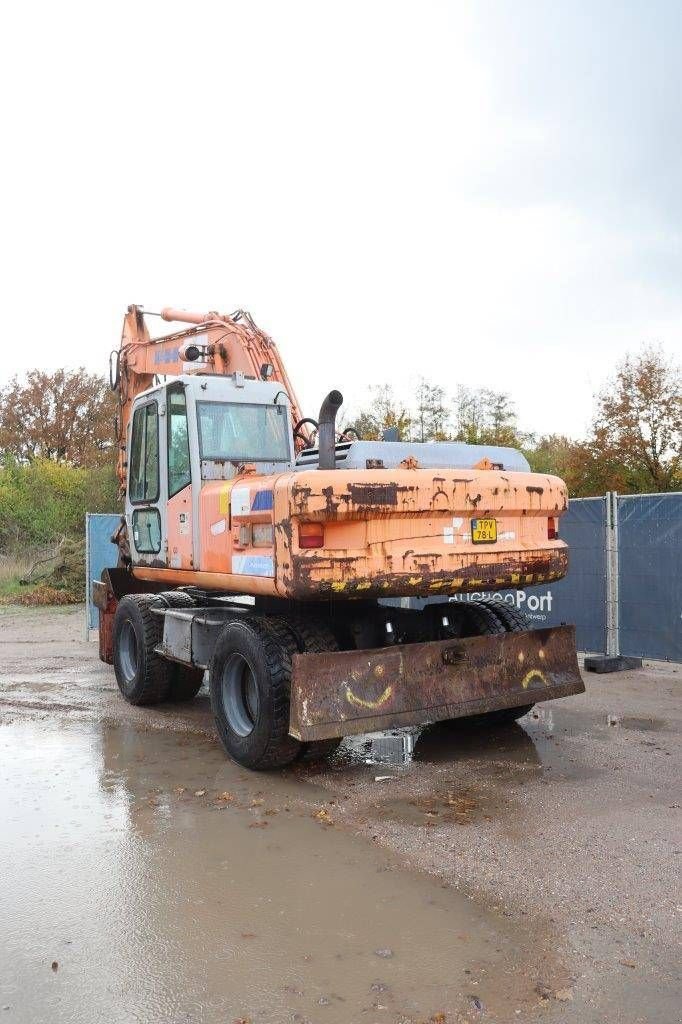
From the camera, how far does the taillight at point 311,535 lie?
19.6 ft

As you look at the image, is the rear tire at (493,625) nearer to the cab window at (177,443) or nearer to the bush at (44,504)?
the cab window at (177,443)

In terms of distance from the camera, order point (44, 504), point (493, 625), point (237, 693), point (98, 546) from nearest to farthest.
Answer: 1. point (237, 693)
2. point (493, 625)
3. point (98, 546)
4. point (44, 504)

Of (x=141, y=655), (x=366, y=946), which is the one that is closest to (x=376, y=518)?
(x=366, y=946)

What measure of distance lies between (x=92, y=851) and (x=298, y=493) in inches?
97.7

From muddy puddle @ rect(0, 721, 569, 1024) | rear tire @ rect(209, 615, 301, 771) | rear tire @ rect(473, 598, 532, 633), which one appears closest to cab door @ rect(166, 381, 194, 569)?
rear tire @ rect(209, 615, 301, 771)

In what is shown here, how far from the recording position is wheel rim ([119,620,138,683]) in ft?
30.6

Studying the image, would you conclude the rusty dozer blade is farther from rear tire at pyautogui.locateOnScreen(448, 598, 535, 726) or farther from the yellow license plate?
the yellow license plate

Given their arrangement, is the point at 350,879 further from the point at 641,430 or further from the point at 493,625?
the point at 641,430

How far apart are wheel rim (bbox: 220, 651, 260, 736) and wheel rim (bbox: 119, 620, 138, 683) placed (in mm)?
2546

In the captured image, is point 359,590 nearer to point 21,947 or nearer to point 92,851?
point 92,851

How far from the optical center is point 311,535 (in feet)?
19.6

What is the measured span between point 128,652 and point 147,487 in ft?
6.42

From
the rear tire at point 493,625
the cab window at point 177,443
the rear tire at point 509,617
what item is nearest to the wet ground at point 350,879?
the rear tire at point 493,625

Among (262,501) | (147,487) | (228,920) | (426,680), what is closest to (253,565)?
(262,501)
